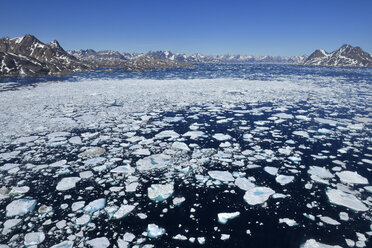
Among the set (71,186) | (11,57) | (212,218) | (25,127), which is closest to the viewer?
(212,218)

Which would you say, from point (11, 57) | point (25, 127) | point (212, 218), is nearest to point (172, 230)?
point (212, 218)

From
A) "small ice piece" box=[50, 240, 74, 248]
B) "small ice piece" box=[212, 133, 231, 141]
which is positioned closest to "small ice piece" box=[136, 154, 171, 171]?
"small ice piece" box=[212, 133, 231, 141]

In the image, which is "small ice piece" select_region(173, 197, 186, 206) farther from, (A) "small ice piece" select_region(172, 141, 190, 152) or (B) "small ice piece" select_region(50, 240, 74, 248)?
(A) "small ice piece" select_region(172, 141, 190, 152)

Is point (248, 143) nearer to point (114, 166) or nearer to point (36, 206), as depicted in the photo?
point (114, 166)

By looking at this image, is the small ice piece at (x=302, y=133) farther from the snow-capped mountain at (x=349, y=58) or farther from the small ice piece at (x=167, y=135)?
the snow-capped mountain at (x=349, y=58)

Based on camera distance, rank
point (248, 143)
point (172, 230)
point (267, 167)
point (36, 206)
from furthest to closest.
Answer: point (248, 143), point (267, 167), point (36, 206), point (172, 230)

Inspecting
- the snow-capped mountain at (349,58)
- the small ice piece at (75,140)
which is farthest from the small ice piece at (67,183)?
the snow-capped mountain at (349,58)
